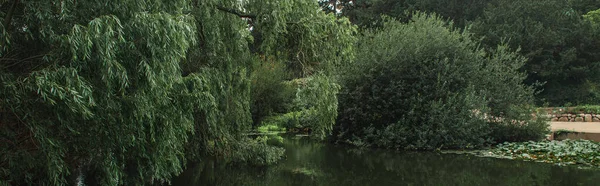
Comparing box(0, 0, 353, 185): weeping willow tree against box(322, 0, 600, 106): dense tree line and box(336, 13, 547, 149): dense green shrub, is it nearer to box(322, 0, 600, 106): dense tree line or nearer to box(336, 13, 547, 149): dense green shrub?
box(336, 13, 547, 149): dense green shrub

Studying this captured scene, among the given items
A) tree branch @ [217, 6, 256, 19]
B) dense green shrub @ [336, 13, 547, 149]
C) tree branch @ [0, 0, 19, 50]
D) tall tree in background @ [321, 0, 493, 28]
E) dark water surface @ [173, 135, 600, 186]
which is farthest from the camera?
tall tree in background @ [321, 0, 493, 28]

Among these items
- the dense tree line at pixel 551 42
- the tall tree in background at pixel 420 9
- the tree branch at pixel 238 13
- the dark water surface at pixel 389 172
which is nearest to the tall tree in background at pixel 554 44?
the dense tree line at pixel 551 42

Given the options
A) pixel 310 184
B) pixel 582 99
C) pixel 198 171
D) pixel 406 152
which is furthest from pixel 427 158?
pixel 582 99

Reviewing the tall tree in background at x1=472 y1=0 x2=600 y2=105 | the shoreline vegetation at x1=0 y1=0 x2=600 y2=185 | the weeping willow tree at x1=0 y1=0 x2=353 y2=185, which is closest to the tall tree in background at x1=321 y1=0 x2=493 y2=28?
the tall tree in background at x1=472 y1=0 x2=600 y2=105

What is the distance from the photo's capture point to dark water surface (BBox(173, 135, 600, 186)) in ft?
28.5

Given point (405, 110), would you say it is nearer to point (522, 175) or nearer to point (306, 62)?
point (522, 175)

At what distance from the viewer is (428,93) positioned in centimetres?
1350

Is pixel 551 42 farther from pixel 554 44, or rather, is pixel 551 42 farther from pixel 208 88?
pixel 208 88

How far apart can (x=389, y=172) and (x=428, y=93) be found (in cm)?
432

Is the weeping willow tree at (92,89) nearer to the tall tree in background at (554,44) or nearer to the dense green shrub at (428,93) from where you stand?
the dense green shrub at (428,93)

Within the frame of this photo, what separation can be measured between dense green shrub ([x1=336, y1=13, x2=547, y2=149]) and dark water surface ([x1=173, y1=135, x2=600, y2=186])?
3.80 ft

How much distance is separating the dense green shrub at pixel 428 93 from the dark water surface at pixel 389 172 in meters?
1.16

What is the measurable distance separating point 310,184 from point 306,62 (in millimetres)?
2084

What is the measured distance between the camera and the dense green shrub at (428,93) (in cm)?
1315
